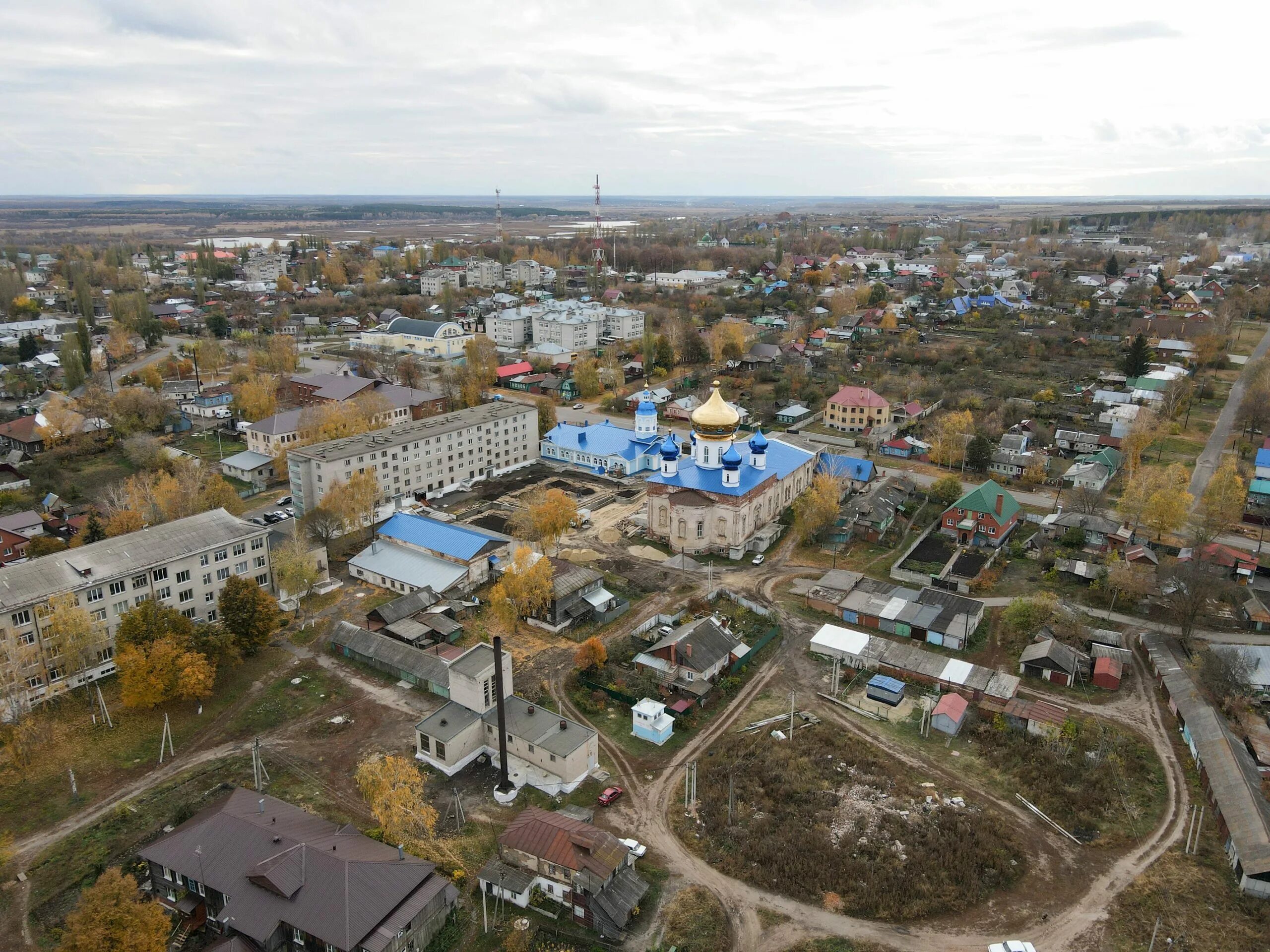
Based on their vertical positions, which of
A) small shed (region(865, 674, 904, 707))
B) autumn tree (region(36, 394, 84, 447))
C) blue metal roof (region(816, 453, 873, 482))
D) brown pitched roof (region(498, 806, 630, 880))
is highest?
autumn tree (region(36, 394, 84, 447))

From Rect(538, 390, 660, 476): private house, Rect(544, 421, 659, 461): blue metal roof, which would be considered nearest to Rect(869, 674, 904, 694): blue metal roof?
Rect(538, 390, 660, 476): private house

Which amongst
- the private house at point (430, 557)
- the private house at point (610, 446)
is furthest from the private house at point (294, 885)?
the private house at point (610, 446)

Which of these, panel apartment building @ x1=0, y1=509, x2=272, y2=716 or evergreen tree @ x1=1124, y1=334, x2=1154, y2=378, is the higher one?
evergreen tree @ x1=1124, y1=334, x2=1154, y2=378

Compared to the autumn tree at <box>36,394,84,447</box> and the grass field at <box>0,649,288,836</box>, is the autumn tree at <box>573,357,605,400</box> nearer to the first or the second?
the autumn tree at <box>36,394,84,447</box>

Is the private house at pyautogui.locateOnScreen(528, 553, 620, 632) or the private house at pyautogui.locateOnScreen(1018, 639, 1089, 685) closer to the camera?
the private house at pyautogui.locateOnScreen(1018, 639, 1089, 685)

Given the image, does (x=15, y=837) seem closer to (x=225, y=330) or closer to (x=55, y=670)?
(x=55, y=670)

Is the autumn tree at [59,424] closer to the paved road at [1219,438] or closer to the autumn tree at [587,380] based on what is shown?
the autumn tree at [587,380]

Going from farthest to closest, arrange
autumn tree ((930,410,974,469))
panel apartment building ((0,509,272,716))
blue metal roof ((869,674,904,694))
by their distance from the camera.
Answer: autumn tree ((930,410,974,469))
blue metal roof ((869,674,904,694))
panel apartment building ((0,509,272,716))
